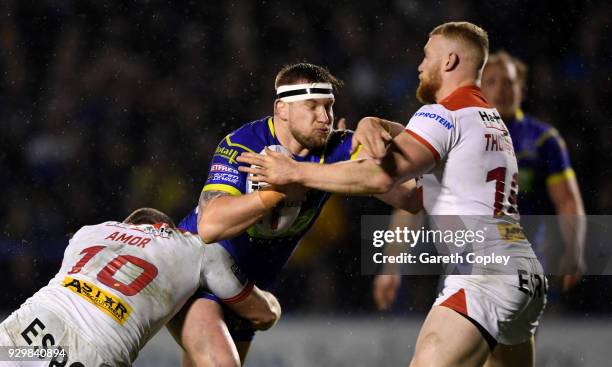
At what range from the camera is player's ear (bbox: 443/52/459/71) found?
13.3 ft

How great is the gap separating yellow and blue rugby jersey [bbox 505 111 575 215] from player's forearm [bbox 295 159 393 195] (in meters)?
2.58

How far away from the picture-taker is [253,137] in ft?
14.6

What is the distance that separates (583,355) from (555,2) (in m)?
4.68

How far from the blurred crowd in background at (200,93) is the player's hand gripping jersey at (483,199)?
4132 millimetres

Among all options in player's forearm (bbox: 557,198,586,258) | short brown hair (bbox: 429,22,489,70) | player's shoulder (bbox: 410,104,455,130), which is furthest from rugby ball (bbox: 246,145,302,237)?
player's forearm (bbox: 557,198,586,258)

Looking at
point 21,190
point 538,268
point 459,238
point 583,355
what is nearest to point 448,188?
point 459,238

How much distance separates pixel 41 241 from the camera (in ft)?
28.1

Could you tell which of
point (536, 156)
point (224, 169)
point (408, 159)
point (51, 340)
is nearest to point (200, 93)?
point (536, 156)

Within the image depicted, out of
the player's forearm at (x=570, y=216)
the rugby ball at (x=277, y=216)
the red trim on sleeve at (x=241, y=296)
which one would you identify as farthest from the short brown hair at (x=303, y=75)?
the player's forearm at (x=570, y=216)

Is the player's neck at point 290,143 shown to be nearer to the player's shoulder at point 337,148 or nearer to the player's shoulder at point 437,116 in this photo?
the player's shoulder at point 337,148

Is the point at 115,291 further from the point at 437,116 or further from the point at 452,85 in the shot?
the point at 452,85

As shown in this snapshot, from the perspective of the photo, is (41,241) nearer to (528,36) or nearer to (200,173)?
(200,173)

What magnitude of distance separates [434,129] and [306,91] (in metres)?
0.85

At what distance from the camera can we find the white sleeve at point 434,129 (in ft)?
12.2
